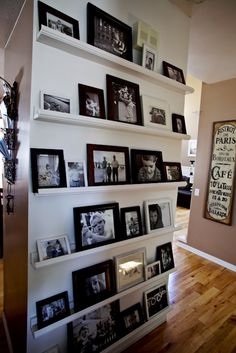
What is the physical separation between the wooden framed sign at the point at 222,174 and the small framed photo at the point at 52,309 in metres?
2.50

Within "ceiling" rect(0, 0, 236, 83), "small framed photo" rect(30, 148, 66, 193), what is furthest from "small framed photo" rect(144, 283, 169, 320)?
"ceiling" rect(0, 0, 236, 83)

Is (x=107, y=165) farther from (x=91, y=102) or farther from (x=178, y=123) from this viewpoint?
(x=178, y=123)

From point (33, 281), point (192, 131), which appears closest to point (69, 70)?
point (33, 281)

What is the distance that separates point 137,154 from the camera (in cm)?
151

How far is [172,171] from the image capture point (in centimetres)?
175

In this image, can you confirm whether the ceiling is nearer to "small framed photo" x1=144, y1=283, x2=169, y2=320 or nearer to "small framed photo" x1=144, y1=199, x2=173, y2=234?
"small framed photo" x1=144, y1=199, x2=173, y2=234

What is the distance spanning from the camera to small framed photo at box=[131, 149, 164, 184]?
58.5 inches

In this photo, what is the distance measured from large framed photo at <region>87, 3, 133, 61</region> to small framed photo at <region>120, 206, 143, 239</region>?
3.38ft

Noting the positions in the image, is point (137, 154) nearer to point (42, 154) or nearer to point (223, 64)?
point (42, 154)

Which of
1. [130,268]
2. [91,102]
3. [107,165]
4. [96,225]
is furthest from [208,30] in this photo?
[130,268]

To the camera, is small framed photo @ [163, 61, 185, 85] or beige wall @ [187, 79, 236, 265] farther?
beige wall @ [187, 79, 236, 265]

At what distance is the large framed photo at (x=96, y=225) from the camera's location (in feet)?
4.08

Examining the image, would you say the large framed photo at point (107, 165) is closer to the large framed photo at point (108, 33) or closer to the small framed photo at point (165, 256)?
the large framed photo at point (108, 33)

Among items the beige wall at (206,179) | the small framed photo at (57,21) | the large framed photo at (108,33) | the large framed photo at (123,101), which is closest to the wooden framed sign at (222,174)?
the beige wall at (206,179)
